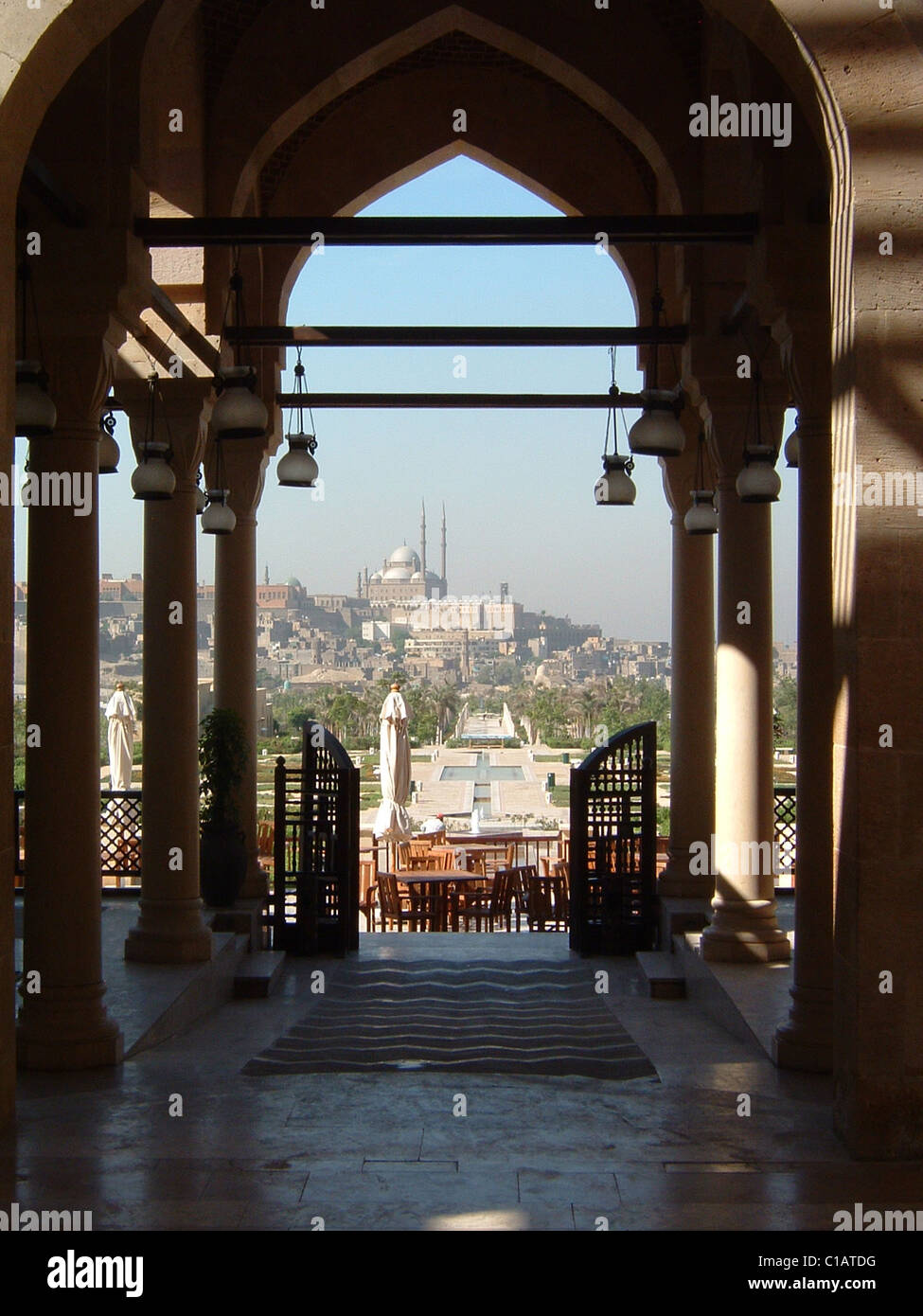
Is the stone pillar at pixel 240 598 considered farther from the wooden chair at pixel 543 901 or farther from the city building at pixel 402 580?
the city building at pixel 402 580

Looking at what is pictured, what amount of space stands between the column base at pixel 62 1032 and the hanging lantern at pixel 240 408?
285 centimetres

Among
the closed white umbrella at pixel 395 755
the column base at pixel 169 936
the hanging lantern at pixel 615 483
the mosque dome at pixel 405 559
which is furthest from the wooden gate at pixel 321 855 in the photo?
the mosque dome at pixel 405 559

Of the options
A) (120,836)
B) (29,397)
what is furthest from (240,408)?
(120,836)

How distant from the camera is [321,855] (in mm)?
10391

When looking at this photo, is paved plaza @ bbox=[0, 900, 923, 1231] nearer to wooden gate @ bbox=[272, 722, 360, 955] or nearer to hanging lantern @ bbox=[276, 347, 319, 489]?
wooden gate @ bbox=[272, 722, 360, 955]

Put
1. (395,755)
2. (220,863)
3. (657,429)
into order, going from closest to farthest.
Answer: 1. (657,429)
2. (220,863)
3. (395,755)

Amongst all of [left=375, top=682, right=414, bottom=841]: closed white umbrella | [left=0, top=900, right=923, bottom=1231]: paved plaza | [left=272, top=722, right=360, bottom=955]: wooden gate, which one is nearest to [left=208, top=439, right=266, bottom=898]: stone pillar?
[left=272, top=722, right=360, bottom=955]: wooden gate

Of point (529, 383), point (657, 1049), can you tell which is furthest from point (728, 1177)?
point (529, 383)

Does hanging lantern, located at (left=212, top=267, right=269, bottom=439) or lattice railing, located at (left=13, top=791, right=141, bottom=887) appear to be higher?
hanging lantern, located at (left=212, top=267, right=269, bottom=439)

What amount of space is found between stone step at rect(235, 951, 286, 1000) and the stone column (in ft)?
9.47

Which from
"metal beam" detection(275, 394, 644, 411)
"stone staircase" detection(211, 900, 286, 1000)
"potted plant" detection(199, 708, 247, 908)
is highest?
"metal beam" detection(275, 394, 644, 411)

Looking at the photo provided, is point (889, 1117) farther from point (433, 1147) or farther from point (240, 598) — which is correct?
point (240, 598)

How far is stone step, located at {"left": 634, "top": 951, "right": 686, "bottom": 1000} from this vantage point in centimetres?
877

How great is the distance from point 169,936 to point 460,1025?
1926 millimetres
